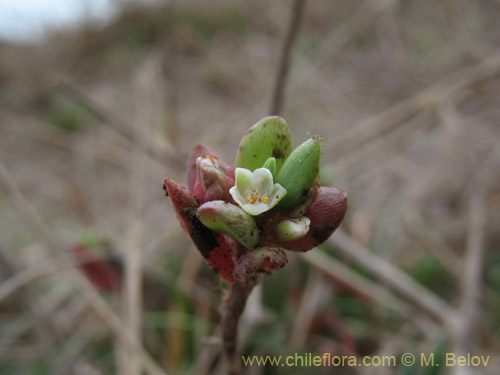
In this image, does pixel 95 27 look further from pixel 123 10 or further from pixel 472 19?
pixel 472 19

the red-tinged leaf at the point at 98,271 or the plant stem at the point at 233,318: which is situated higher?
the red-tinged leaf at the point at 98,271

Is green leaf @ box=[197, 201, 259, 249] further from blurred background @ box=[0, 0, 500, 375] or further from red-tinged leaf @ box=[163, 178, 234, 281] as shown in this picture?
blurred background @ box=[0, 0, 500, 375]

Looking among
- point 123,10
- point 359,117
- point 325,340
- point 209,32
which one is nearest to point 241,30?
point 209,32

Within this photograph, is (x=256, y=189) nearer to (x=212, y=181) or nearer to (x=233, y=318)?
(x=212, y=181)

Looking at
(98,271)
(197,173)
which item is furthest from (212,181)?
(98,271)

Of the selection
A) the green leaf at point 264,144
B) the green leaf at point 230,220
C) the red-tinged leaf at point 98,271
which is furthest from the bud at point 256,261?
the red-tinged leaf at point 98,271

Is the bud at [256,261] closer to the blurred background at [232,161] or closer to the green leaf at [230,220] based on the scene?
the green leaf at [230,220]

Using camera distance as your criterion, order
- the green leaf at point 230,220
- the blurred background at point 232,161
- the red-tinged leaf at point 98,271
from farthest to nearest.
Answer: the red-tinged leaf at point 98,271
the blurred background at point 232,161
the green leaf at point 230,220
